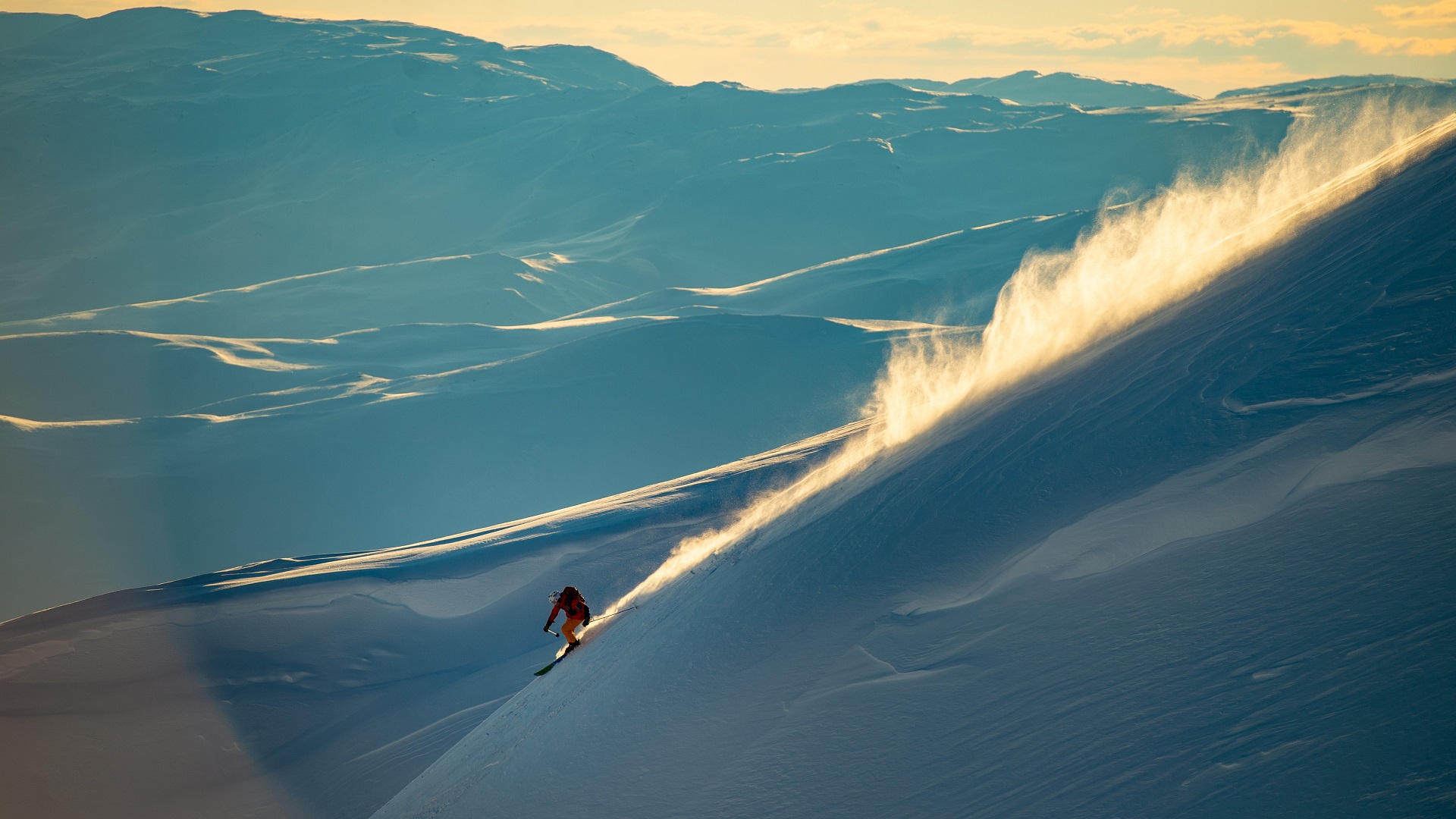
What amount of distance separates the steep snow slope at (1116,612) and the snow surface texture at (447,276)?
116 ft

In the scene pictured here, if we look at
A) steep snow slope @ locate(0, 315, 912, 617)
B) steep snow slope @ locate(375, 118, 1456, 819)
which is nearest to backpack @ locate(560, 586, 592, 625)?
steep snow slope @ locate(375, 118, 1456, 819)

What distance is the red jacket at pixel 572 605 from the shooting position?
37.7 feet

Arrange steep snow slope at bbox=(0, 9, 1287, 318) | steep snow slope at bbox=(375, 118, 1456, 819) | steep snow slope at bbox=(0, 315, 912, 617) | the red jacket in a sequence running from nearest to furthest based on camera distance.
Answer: steep snow slope at bbox=(375, 118, 1456, 819)
the red jacket
steep snow slope at bbox=(0, 315, 912, 617)
steep snow slope at bbox=(0, 9, 1287, 318)

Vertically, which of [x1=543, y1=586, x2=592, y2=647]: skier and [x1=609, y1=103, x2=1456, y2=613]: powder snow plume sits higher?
[x1=609, y1=103, x2=1456, y2=613]: powder snow plume

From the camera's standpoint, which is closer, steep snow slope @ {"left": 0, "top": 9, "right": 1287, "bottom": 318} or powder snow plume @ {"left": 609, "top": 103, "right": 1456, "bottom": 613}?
powder snow plume @ {"left": 609, "top": 103, "right": 1456, "bottom": 613}

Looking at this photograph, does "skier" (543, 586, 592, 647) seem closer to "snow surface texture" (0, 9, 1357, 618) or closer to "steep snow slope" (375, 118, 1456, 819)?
"steep snow slope" (375, 118, 1456, 819)

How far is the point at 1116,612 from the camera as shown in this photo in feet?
21.8

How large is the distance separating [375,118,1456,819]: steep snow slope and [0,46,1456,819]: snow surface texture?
3 centimetres

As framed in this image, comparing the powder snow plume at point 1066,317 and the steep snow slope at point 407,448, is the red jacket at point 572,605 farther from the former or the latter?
the steep snow slope at point 407,448

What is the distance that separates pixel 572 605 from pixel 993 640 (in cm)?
596

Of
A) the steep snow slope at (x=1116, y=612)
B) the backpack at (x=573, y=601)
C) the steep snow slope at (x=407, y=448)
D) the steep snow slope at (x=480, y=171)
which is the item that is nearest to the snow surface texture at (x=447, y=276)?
the steep snow slope at (x=407, y=448)

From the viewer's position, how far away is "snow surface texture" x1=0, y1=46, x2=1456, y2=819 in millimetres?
5176

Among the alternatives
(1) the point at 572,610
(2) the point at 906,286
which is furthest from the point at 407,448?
(1) the point at 572,610

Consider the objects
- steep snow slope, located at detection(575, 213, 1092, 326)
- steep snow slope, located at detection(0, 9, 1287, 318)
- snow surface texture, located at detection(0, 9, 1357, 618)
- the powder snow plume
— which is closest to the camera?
the powder snow plume
